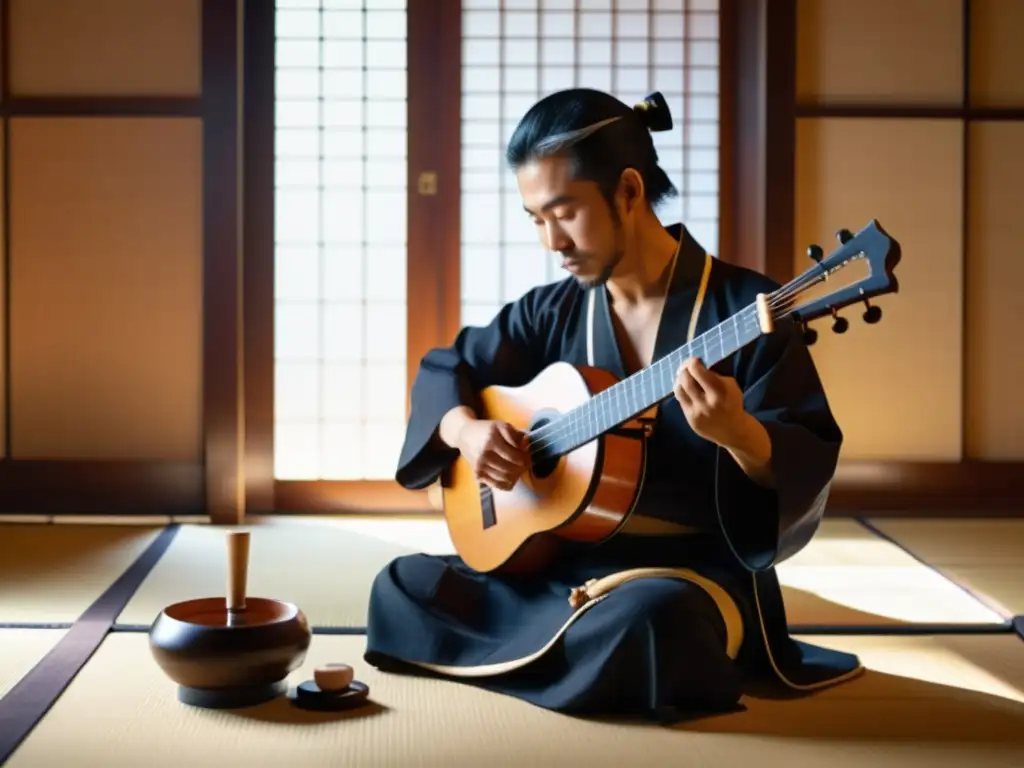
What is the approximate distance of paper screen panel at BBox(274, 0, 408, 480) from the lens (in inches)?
202

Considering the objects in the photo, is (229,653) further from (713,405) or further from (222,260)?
(222,260)

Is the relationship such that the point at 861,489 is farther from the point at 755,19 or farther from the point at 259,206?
the point at 259,206

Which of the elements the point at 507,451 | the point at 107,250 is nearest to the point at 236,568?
the point at 507,451

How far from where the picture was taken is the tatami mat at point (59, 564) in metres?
3.22

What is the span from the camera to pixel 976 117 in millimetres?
4996

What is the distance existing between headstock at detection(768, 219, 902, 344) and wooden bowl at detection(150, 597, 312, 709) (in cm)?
108

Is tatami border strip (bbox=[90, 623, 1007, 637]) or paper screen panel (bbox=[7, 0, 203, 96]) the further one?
paper screen panel (bbox=[7, 0, 203, 96])

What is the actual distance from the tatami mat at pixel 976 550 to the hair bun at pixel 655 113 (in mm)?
1617

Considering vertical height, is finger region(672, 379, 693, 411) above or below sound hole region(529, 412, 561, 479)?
above

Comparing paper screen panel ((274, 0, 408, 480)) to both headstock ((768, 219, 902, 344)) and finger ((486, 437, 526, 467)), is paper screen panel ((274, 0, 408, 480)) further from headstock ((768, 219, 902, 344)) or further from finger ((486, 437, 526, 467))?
headstock ((768, 219, 902, 344))

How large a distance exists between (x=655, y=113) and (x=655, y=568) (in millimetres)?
887

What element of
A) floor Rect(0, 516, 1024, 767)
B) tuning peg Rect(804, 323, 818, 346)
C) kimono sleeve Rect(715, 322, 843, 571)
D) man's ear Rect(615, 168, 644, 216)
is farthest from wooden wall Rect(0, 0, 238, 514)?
tuning peg Rect(804, 323, 818, 346)

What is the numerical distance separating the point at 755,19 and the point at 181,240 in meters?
2.37

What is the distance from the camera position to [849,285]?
1954 mm
